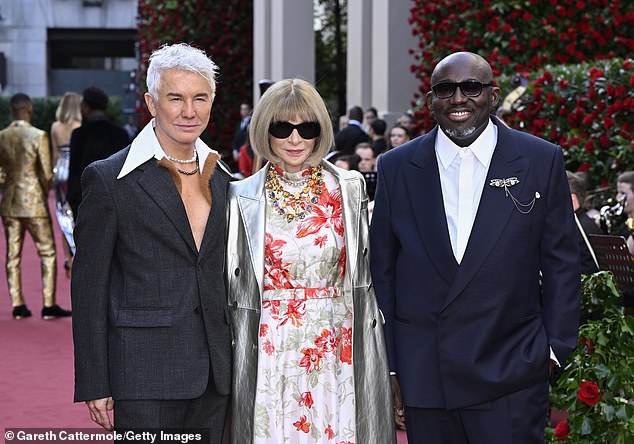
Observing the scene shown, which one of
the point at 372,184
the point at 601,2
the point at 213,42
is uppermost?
the point at 213,42

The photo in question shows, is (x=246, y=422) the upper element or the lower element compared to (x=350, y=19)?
lower

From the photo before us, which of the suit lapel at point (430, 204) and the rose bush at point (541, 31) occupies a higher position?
the rose bush at point (541, 31)

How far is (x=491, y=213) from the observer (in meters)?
3.69

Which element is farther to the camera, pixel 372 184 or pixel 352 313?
pixel 372 184

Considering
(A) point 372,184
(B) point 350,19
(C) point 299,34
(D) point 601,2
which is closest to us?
(A) point 372,184

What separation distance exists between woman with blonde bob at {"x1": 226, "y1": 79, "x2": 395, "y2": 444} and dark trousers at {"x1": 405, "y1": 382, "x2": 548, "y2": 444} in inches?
10.7

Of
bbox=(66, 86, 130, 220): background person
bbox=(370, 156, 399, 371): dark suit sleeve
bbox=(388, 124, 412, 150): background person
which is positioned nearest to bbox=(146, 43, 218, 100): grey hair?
bbox=(370, 156, 399, 371): dark suit sleeve

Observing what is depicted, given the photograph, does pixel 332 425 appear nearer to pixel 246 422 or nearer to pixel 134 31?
pixel 246 422

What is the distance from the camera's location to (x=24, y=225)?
1016cm

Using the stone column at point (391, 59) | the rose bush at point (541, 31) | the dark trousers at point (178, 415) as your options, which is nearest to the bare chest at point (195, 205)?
the dark trousers at point (178, 415)

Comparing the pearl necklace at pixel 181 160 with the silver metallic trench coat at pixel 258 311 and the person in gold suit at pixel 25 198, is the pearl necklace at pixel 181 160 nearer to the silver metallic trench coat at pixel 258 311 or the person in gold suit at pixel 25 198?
the silver metallic trench coat at pixel 258 311

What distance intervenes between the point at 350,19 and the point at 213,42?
7.36 m

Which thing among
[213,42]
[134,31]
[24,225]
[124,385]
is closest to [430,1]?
[24,225]

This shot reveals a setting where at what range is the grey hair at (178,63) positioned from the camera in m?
3.73
